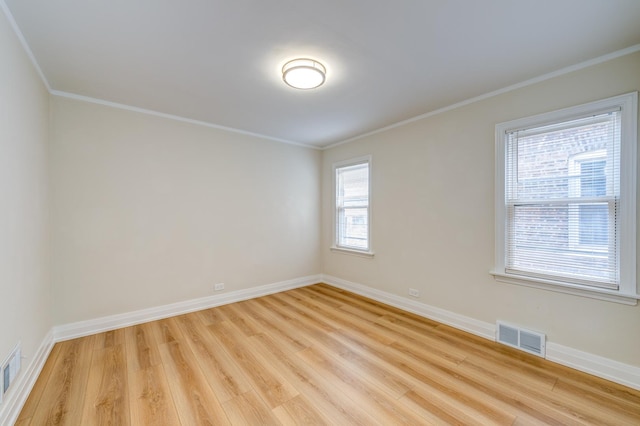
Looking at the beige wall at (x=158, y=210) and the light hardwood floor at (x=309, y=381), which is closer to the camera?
the light hardwood floor at (x=309, y=381)

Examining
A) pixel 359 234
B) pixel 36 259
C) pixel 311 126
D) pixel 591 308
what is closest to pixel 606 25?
pixel 591 308

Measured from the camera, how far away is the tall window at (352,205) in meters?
4.23

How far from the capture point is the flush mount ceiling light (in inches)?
85.7

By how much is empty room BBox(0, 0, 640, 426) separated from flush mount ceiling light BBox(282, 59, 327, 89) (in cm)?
2

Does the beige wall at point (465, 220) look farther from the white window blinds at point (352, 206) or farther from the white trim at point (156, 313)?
the white trim at point (156, 313)

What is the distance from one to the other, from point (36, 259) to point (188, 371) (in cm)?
163

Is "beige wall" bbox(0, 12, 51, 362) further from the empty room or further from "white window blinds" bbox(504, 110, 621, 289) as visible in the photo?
"white window blinds" bbox(504, 110, 621, 289)

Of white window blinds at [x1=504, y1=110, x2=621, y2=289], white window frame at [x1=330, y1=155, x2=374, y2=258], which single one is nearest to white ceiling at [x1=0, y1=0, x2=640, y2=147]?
white window blinds at [x1=504, y1=110, x2=621, y2=289]

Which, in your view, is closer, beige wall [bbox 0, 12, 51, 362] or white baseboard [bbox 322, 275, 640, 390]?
beige wall [bbox 0, 12, 51, 362]

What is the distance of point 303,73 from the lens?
223 centimetres

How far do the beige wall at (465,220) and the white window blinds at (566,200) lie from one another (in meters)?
0.18

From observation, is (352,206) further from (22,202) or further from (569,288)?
(22,202)

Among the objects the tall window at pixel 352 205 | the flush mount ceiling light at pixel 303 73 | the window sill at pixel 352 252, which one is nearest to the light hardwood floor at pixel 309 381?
the window sill at pixel 352 252

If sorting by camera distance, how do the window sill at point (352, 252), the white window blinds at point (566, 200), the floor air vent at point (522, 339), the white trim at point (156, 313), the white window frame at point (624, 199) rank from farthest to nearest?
the window sill at point (352, 252)
the white trim at point (156, 313)
the floor air vent at point (522, 339)
the white window blinds at point (566, 200)
the white window frame at point (624, 199)
